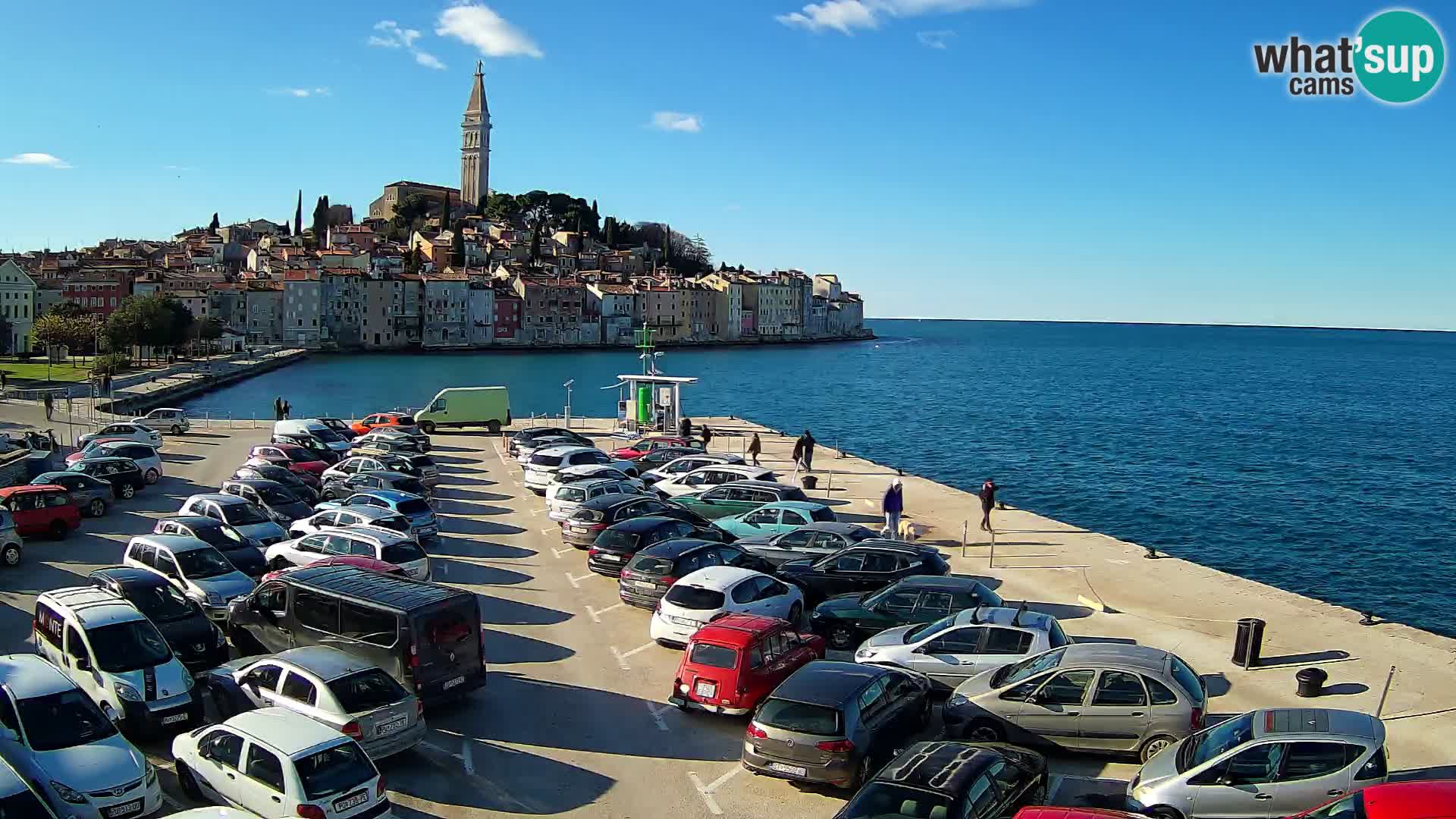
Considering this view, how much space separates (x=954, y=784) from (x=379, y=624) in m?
6.72

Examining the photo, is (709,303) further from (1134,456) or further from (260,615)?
(260,615)

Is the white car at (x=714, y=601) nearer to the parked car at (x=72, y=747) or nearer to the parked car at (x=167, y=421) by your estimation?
the parked car at (x=72, y=747)

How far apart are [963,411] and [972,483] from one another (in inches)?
1580

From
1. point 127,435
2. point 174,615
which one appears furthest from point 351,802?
point 127,435

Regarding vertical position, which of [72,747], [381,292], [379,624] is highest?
[381,292]

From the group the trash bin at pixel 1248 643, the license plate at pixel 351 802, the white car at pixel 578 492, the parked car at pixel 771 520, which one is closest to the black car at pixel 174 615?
the license plate at pixel 351 802

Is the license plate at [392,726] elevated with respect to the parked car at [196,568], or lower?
lower

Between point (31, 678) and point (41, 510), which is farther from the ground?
point (31, 678)

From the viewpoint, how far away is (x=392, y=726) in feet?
34.9

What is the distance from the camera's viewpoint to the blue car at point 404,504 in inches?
850

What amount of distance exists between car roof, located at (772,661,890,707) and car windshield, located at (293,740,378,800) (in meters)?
3.88

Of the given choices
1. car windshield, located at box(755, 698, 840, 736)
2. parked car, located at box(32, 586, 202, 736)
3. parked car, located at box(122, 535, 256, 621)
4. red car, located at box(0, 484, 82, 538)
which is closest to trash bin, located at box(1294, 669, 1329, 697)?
car windshield, located at box(755, 698, 840, 736)

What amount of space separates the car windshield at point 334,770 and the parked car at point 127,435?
27.4m

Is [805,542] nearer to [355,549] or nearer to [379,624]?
[355,549]
